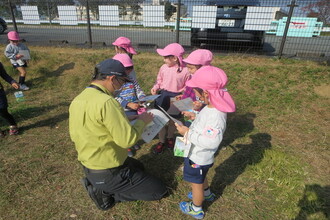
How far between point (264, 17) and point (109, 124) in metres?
6.47

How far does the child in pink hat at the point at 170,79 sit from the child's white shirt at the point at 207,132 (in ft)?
4.62

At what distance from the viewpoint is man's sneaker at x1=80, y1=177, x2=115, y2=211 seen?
2473mm

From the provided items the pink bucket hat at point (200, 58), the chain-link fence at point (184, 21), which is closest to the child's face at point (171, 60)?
the pink bucket hat at point (200, 58)

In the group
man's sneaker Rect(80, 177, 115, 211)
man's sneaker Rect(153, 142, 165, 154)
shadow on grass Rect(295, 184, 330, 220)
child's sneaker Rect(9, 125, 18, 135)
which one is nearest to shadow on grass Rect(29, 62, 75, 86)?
child's sneaker Rect(9, 125, 18, 135)

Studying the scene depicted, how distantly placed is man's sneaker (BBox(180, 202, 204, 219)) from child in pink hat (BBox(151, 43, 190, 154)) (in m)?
1.15

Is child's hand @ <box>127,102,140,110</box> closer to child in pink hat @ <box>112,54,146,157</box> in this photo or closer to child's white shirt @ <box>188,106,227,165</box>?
child in pink hat @ <box>112,54,146,157</box>

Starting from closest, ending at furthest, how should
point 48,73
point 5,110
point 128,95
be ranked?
point 128,95
point 5,110
point 48,73

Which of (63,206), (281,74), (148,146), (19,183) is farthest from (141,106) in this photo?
(281,74)

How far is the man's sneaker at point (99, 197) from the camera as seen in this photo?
2.47m

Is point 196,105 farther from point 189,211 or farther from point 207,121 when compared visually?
point 189,211

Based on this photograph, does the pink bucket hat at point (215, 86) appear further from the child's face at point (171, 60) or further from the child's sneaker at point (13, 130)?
the child's sneaker at point (13, 130)

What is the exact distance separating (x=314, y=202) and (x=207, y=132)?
1.75 meters

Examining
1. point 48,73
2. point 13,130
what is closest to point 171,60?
point 13,130

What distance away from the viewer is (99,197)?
248 cm
